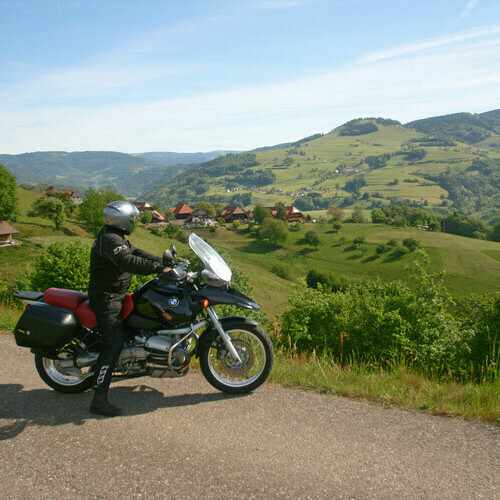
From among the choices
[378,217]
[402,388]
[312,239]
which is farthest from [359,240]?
[402,388]

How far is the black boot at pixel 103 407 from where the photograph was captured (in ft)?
14.5

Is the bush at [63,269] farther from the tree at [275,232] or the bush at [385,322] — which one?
the tree at [275,232]

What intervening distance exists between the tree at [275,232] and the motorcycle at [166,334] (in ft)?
340

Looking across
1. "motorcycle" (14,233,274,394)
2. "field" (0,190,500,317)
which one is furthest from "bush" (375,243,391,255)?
"motorcycle" (14,233,274,394)

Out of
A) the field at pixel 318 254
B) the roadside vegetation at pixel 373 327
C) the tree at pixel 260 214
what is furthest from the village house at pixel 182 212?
the roadside vegetation at pixel 373 327

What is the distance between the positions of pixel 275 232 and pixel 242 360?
105m

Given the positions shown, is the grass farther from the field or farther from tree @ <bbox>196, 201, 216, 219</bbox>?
tree @ <bbox>196, 201, 216, 219</bbox>

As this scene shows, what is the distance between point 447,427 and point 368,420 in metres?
0.75

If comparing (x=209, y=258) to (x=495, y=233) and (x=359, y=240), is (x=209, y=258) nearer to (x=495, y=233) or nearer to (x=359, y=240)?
(x=359, y=240)

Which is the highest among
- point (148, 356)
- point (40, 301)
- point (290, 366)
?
point (40, 301)

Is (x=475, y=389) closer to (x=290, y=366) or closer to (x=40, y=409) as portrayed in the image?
(x=290, y=366)

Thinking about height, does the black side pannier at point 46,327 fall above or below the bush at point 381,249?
above

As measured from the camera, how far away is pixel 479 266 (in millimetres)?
85688

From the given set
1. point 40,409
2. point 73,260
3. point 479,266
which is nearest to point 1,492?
point 40,409
